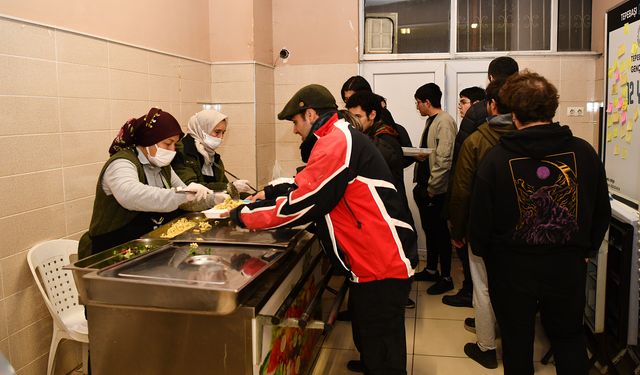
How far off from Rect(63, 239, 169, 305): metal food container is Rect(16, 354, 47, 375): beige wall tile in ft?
3.25

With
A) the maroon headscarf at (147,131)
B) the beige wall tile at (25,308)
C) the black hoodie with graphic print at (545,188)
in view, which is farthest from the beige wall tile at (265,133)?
the black hoodie with graphic print at (545,188)

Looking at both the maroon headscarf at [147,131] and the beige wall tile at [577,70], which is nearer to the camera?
the maroon headscarf at [147,131]

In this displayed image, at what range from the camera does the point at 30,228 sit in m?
2.60

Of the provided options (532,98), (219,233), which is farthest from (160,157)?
(532,98)

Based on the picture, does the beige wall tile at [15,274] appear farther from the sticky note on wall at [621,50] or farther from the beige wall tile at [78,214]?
the sticky note on wall at [621,50]

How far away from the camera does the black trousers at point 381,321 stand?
218 cm

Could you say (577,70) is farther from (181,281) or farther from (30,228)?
(30,228)

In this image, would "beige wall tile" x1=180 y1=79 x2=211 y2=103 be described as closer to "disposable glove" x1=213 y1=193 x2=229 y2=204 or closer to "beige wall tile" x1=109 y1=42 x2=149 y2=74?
"beige wall tile" x1=109 y1=42 x2=149 y2=74

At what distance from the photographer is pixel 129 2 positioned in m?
3.38

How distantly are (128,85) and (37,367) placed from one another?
67.7 inches

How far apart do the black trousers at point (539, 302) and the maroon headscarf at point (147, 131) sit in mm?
1596

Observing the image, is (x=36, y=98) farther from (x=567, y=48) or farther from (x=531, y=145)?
(x=567, y=48)

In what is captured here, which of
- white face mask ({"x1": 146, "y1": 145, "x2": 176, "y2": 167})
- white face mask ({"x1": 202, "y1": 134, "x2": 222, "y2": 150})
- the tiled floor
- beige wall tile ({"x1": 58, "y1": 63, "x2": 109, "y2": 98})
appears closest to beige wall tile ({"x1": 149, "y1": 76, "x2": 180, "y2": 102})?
beige wall tile ({"x1": 58, "y1": 63, "x2": 109, "y2": 98})

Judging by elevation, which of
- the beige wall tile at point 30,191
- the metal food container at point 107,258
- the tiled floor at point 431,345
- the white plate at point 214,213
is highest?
the beige wall tile at point 30,191
